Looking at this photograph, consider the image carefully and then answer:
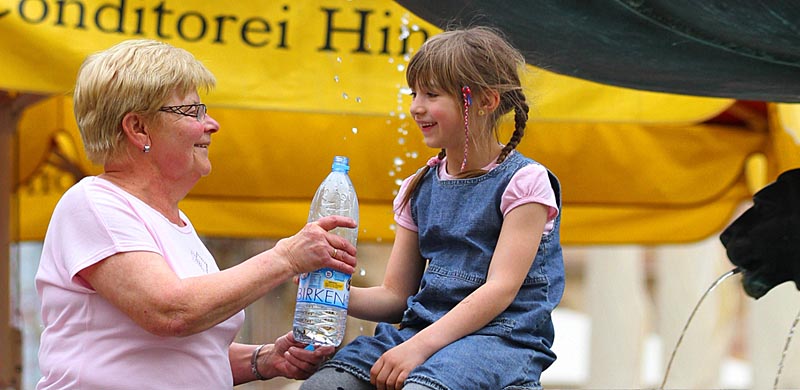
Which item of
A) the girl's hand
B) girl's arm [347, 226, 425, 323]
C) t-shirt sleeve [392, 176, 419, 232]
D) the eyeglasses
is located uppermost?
the eyeglasses

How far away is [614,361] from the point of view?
37.5 ft

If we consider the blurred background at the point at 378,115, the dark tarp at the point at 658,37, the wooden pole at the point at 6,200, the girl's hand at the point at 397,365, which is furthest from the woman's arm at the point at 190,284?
the wooden pole at the point at 6,200

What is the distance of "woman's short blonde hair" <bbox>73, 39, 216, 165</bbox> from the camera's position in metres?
2.36

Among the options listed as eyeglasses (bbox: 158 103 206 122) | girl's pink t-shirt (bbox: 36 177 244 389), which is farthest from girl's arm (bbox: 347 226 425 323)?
eyeglasses (bbox: 158 103 206 122)

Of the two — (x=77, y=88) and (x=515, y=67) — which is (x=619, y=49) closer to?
(x=515, y=67)

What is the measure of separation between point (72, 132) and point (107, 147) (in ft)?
10.9

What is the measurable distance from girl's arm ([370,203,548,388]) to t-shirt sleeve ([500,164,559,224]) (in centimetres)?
2

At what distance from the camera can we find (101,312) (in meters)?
2.31

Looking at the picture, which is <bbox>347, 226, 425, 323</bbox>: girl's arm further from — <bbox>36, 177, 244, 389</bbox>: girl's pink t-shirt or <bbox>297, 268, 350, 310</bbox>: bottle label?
<bbox>36, 177, 244, 389</bbox>: girl's pink t-shirt

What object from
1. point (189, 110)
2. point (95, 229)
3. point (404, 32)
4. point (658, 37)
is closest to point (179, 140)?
point (189, 110)

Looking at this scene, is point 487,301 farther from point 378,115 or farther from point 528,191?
point 378,115

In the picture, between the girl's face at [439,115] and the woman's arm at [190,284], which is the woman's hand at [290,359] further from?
the girl's face at [439,115]

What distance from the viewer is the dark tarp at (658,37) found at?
8.29 ft

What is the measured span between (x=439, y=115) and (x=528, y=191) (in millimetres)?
217
